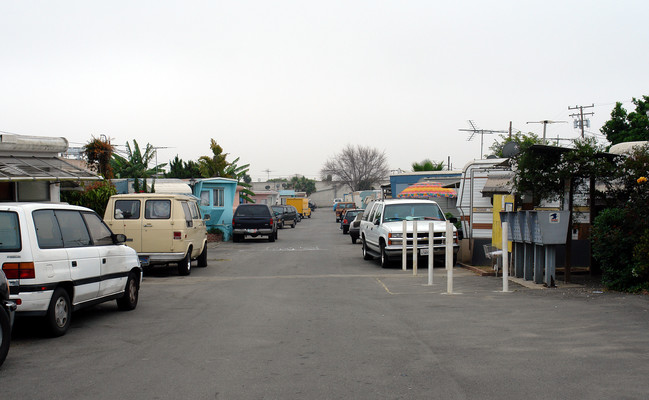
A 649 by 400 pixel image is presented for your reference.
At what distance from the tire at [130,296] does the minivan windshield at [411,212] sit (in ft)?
32.0

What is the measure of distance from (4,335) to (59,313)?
1656 mm

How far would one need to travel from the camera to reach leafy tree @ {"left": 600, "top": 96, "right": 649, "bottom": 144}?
3809 cm

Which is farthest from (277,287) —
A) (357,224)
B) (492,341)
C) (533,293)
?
(357,224)

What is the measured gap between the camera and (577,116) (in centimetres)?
5681

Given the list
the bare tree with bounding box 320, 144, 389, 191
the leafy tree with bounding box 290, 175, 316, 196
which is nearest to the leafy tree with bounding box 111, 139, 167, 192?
the bare tree with bounding box 320, 144, 389, 191

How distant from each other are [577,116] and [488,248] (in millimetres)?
45351

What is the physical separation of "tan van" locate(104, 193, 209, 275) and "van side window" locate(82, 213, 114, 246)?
566 cm

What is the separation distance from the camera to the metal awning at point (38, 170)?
14.5 metres

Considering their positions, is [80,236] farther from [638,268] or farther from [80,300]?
[638,268]

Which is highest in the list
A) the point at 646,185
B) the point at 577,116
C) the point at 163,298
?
the point at 577,116

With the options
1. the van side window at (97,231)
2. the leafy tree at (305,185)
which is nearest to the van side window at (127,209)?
the van side window at (97,231)

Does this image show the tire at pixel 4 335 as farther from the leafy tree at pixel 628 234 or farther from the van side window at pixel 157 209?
the leafy tree at pixel 628 234

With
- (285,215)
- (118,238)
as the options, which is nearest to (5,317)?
(118,238)

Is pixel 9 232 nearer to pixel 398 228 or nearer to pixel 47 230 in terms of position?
pixel 47 230
